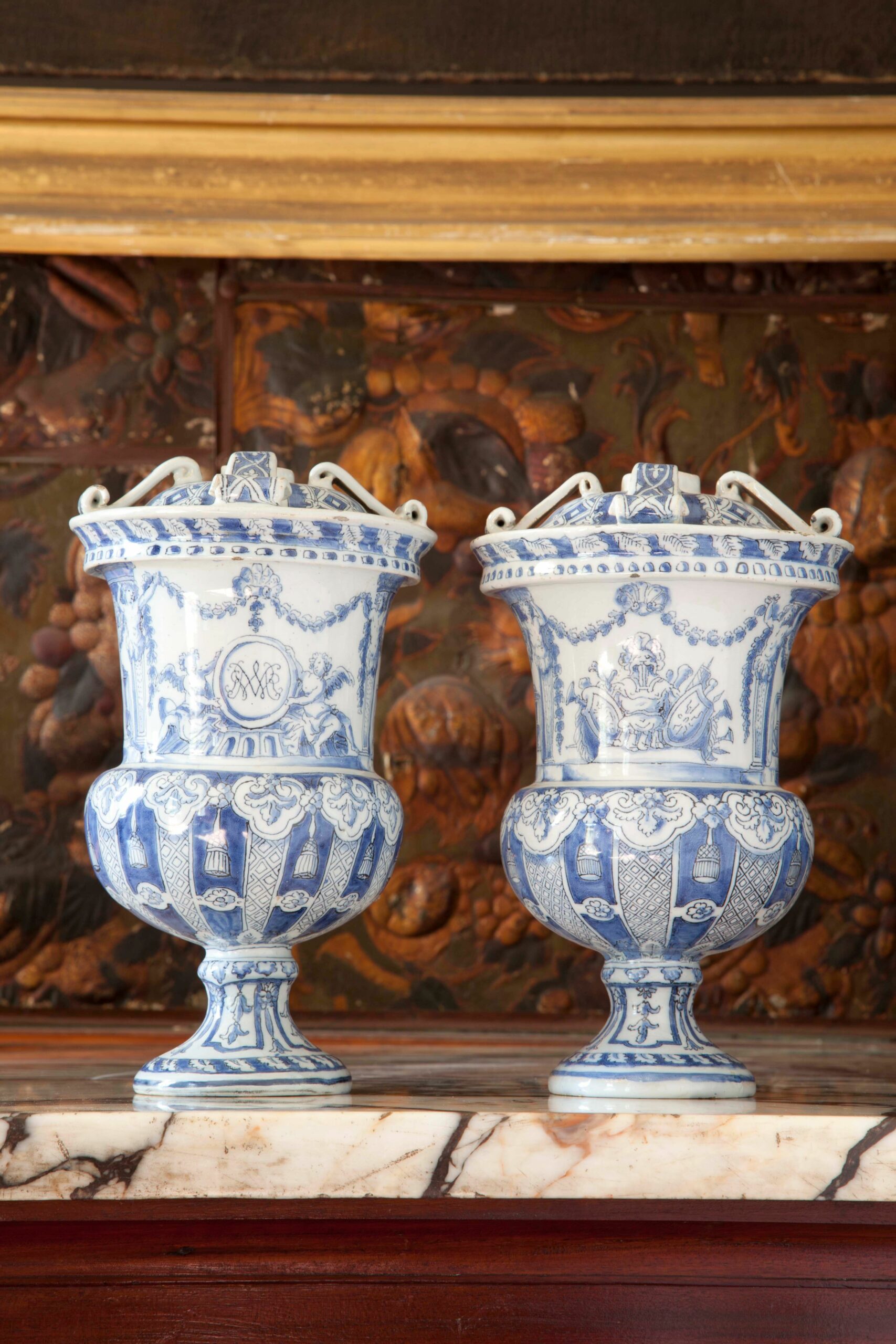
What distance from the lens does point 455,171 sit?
1.63m

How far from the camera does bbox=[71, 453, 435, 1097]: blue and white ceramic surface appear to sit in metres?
1.09

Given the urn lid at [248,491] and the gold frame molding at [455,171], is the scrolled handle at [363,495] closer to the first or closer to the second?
the urn lid at [248,491]

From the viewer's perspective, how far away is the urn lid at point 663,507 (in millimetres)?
1121

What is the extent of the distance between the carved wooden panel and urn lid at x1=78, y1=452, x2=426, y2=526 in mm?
555

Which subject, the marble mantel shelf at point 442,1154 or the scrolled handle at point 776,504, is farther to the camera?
the scrolled handle at point 776,504

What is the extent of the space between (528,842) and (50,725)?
0.78 metres

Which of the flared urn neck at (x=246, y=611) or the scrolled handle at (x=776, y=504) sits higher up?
the scrolled handle at (x=776, y=504)

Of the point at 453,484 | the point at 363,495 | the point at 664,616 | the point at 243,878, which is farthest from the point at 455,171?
the point at 243,878

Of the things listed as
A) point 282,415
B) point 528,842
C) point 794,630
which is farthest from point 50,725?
point 794,630

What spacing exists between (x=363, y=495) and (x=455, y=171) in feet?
1.90

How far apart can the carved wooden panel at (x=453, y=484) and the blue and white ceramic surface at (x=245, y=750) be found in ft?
1.88

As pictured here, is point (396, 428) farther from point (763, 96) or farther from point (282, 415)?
point (763, 96)

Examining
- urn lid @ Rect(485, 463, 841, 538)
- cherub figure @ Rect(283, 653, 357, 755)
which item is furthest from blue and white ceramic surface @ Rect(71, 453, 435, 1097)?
urn lid @ Rect(485, 463, 841, 538)

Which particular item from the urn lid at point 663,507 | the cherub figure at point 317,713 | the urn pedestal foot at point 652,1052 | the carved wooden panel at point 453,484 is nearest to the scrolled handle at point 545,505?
the urn lid at point 663,507
